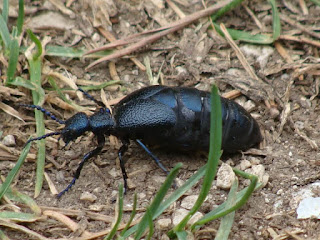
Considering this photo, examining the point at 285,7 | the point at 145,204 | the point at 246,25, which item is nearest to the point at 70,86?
the point at 145,204

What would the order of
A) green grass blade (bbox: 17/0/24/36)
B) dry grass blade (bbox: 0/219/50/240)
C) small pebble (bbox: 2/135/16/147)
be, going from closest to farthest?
dry grass blade (bbox: 0/219/50/240)
small pebble (bbox: 2/135/16/147)
green grass blade (bbox: 17/0/24/36)

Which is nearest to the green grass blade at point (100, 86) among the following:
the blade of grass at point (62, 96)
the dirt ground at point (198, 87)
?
the dirt ground at point (198, 87)

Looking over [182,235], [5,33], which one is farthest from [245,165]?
[5,33]

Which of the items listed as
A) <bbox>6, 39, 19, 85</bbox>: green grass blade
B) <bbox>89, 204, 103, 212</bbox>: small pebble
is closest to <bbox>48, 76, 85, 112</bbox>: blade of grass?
<bbox>6, 39, 19, 85</bbox>: green grass blade

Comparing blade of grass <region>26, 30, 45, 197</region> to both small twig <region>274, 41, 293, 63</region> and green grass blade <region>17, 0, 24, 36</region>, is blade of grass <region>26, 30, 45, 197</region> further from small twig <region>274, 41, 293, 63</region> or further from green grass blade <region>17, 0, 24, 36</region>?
small twig <region>274, 41, 293, 63</region>

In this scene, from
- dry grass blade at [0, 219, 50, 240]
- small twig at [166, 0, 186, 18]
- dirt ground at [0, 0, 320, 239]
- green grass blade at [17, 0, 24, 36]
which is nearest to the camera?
dry grass blade at [0, 219, 50, 240]

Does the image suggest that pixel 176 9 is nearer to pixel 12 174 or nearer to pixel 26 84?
pixel 26 84

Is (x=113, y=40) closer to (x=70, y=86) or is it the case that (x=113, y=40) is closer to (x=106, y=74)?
(x=106, y=74)
